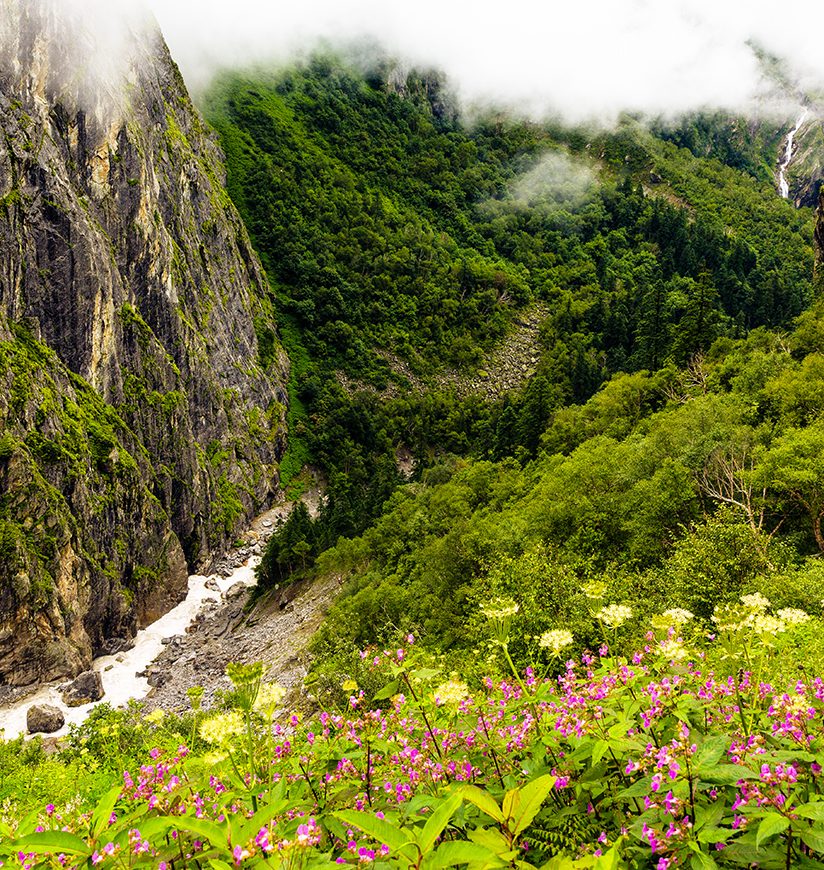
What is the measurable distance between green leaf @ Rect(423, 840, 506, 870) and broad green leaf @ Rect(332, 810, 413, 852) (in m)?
0.12

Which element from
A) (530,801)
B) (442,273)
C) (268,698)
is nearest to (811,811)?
(530,801)

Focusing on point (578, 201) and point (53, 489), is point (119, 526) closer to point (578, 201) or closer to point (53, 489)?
point (53, 489)

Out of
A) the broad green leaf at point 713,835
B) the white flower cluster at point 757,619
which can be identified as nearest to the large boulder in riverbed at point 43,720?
the white flower cluster at point 757,619

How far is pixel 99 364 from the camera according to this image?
6181cm

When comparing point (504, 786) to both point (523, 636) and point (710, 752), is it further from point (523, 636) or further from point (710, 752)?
point (523, 636)

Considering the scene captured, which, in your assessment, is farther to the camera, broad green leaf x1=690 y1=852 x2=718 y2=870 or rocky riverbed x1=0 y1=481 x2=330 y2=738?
rocky riverbed x1=0 y1=481 x2=330 y2=738

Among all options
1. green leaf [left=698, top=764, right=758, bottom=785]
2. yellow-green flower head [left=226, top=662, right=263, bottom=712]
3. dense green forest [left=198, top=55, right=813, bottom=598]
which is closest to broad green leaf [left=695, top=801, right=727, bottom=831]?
green leaf [left=698, top=764, right=758, bottom=785]

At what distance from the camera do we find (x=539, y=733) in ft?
13.1

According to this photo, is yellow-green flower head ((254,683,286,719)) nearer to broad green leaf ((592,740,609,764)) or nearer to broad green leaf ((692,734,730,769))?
broad green leaf ((592,740,609,764))

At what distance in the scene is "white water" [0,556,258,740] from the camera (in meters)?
41.0

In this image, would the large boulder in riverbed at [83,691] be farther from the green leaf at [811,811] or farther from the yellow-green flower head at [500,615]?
the green leaf at [811,811]

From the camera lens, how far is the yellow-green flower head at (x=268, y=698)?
4086mm

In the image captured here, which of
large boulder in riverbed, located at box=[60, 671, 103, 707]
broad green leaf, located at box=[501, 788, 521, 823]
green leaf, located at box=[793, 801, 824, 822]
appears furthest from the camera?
large boulder in riverbed, located at box=[60, 671, 103, 707]

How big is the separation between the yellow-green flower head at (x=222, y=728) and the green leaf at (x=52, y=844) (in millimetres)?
1499
